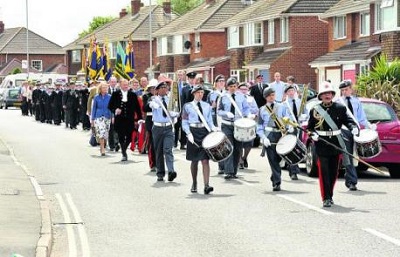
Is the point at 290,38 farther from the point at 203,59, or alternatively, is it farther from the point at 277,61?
the point at 203,59

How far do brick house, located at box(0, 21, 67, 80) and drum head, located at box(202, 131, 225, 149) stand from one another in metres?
110

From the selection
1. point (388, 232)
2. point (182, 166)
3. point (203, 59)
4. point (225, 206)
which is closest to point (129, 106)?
point (182, 166)

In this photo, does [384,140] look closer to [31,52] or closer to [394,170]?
[394,170]

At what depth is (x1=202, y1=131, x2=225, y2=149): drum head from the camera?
1653cm

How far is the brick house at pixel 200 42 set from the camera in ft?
238

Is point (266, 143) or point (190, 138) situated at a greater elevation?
point (190, 138)

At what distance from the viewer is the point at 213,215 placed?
46.8 feet

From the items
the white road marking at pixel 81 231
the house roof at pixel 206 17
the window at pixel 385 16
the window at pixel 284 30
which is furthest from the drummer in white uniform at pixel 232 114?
the house roof at pixel 206 17

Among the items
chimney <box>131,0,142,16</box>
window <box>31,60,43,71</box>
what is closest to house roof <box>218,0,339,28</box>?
chimney <box>131,0,142,16</box>

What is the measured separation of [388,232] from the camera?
40.5 feet

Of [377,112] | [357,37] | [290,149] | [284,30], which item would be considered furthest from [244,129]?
[284,30]

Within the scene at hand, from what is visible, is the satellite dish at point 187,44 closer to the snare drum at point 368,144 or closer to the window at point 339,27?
the window at point 339,27

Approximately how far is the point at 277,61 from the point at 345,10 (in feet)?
28.4

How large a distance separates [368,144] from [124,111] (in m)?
8.19
